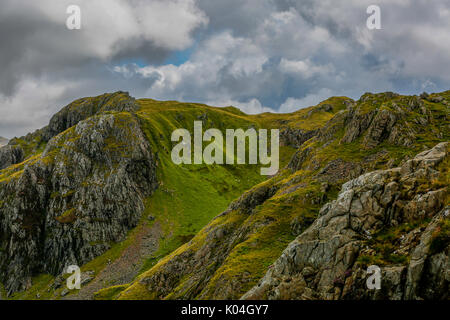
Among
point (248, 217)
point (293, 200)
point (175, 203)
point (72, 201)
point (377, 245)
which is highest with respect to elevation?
point (293, 200)

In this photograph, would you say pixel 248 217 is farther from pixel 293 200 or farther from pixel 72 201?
pixel 72 201

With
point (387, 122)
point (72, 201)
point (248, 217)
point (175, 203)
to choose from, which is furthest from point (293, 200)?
point (72, 201)

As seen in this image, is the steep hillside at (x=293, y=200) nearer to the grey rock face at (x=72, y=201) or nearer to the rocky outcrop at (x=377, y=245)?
the rocky outcrop at (x=377, y=245)

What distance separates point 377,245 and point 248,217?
1380 inches

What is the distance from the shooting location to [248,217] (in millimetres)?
56500

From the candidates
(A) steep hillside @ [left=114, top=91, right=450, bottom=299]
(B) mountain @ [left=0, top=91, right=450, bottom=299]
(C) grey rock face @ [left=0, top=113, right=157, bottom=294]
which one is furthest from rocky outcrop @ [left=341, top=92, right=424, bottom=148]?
(C) grey rock face @ [left=0, top=113, right=157, bottom=294]

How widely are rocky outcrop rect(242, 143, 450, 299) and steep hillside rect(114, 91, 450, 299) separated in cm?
958

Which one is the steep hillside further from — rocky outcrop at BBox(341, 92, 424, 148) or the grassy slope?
the grassy slope

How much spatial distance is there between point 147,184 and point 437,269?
159 m

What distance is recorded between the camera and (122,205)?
142m

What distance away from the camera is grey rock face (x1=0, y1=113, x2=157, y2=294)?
4811 inches

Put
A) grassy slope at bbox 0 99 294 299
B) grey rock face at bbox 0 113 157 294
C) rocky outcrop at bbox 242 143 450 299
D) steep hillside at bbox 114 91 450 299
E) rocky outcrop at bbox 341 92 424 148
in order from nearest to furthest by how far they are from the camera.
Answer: rocky outcrop at bbox 242 143 450 299, steep hillside at bbox 114 91 450 299, rocky outcrop at bbox 341 92 424 148, grassy slope at bbox 0 99 294 299, grey rock face at bbox 0 113 157 294
